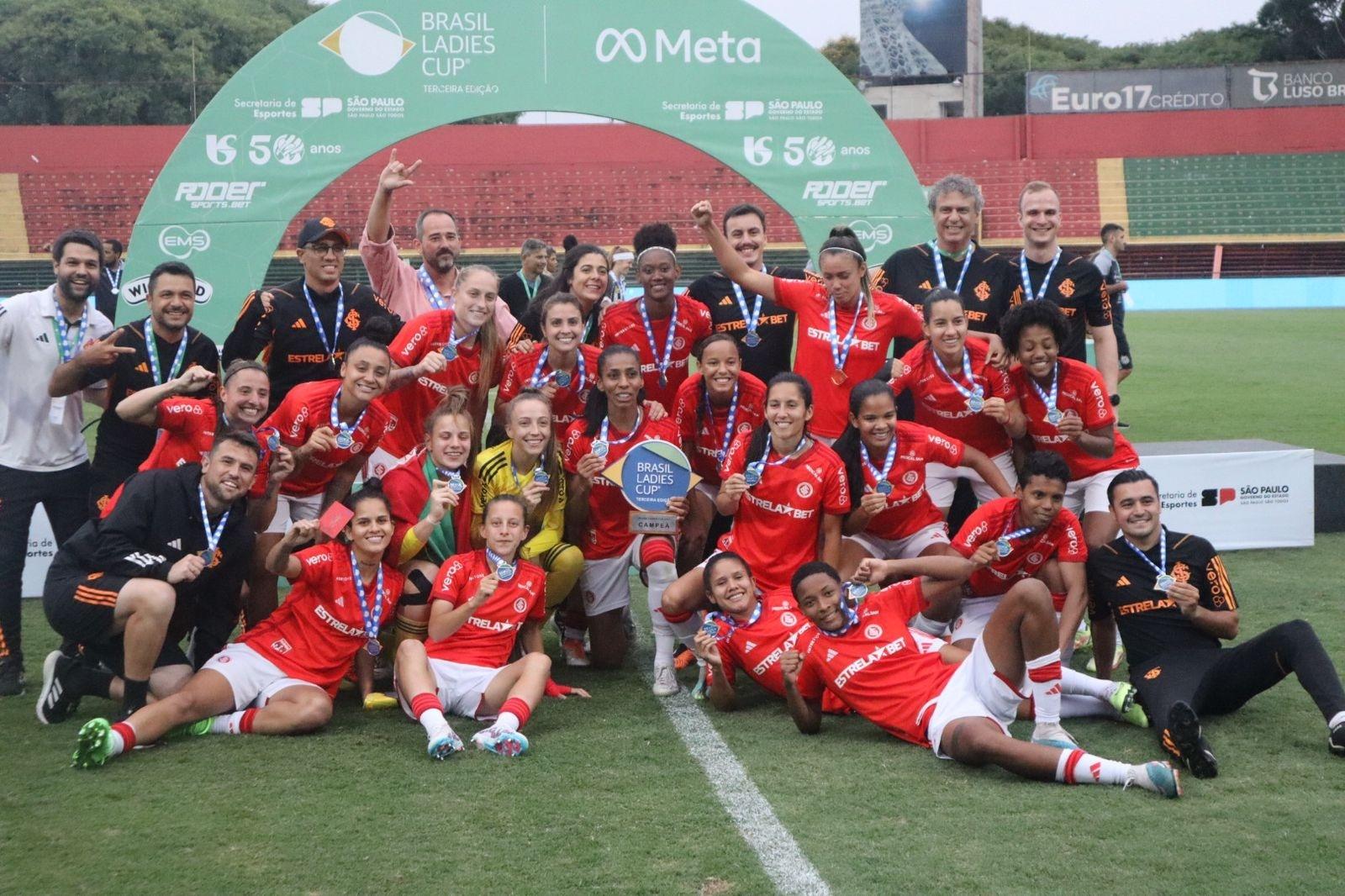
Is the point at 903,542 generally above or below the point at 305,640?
above

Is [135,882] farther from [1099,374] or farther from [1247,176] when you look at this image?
[1247,176]

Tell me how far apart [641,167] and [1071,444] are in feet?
99.9

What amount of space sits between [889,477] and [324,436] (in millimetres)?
2297

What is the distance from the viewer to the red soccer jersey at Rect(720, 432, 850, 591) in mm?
5270

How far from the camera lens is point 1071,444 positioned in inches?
223

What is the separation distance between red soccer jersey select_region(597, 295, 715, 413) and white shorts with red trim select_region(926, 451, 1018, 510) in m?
1.23

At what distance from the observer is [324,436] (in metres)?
5.25

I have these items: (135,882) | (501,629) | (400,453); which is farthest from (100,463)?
(135,882)

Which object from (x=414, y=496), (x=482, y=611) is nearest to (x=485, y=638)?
(x=482, y=611)

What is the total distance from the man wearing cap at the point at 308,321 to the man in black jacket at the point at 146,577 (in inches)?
41.4

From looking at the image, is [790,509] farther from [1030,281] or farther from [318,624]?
[318,624]

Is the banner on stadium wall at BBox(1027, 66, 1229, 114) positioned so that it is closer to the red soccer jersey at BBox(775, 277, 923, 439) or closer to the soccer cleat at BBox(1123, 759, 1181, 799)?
the red soccer jersey at BBox(775, 277, 923, 439)

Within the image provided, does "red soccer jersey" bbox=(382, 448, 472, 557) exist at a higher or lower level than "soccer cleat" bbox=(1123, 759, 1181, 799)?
higher

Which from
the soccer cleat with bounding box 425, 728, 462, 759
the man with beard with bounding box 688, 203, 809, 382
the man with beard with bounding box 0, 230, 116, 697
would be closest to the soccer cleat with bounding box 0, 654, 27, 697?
the man with beard with bounding box 0, 230, 116, 697
